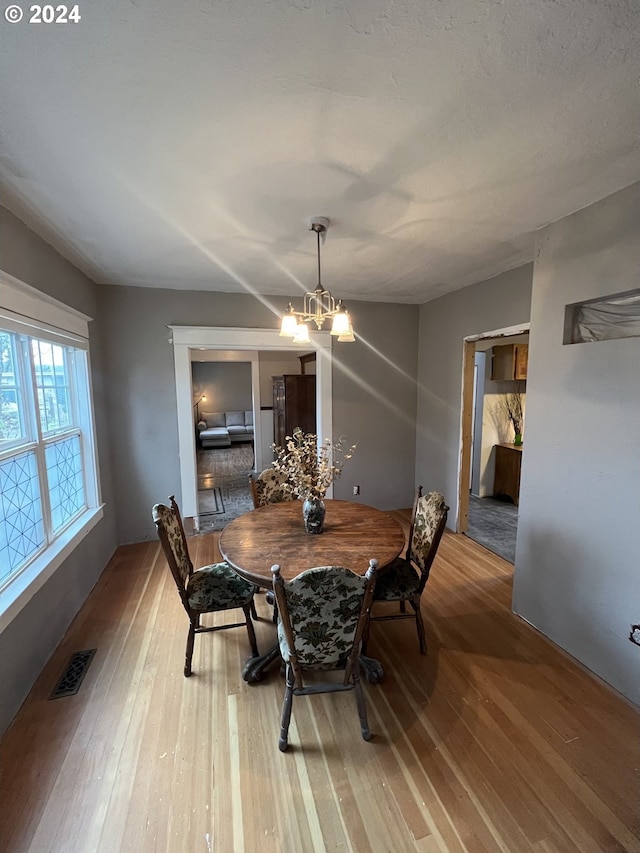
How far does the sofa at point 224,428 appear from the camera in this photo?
28.2 feet

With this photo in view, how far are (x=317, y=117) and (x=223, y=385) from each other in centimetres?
887

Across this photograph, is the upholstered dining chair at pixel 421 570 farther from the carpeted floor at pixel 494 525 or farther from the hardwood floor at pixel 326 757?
the carpeted floor at pixel 494 525

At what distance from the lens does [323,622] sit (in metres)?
1.46

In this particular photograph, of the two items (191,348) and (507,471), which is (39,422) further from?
(507,471)

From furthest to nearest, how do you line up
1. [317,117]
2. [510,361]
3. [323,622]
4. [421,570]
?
1. [510,361]
2. [421,570]
3. [323,622]
4. [317,117]

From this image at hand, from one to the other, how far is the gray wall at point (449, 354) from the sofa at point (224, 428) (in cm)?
561

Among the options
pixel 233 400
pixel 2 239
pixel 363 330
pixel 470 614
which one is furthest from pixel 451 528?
pixel 233 400

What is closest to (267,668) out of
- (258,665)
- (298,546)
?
(258,665)

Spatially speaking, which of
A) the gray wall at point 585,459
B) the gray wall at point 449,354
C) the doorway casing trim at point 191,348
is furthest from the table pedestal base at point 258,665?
the gray wall at point 449,354

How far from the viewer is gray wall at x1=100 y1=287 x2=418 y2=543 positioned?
135 inches

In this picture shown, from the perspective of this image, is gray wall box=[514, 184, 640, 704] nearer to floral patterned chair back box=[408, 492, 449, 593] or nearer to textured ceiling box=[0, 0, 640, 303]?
textured ceiling box=[0, 0, 640, 303]

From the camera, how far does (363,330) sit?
4.06 metres

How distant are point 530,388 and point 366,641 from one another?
1877 mm

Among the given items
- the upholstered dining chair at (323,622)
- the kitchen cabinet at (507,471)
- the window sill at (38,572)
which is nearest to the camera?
the upholstered dining chair at (323,622)
